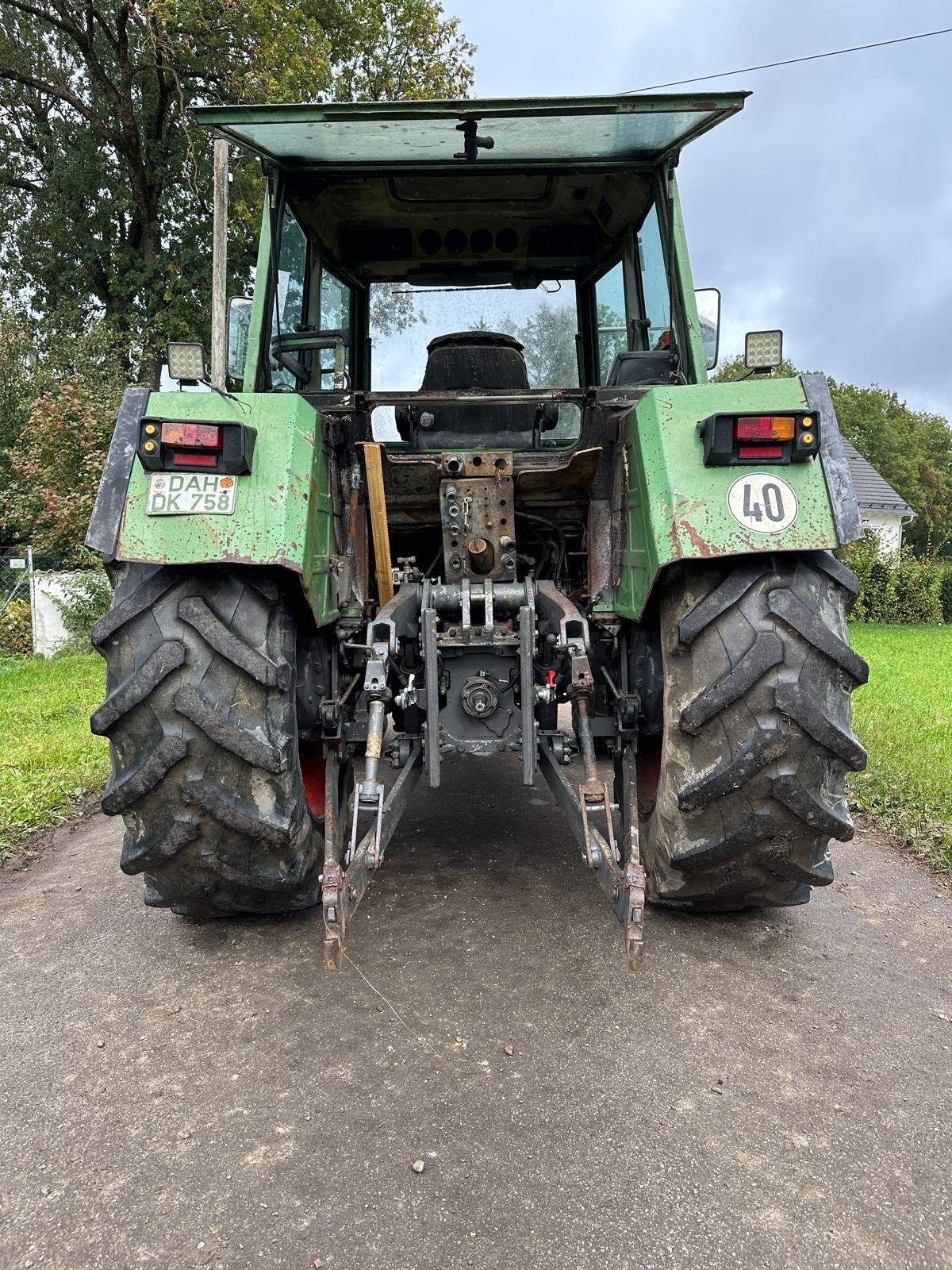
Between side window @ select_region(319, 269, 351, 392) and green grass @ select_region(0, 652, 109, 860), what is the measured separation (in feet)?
9.14

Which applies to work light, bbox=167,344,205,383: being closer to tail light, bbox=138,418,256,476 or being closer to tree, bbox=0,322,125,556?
tail light, bbox=138,418,256,476

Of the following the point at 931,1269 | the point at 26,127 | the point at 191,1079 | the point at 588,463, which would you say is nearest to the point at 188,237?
the point at 26,127

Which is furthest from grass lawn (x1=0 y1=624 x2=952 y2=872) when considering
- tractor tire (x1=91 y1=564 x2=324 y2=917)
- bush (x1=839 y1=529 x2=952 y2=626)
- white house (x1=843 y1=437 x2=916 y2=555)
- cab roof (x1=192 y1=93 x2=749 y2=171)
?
white house (x1=843 y1=437 x2=916 y2=555)

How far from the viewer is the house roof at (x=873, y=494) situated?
30672 mm

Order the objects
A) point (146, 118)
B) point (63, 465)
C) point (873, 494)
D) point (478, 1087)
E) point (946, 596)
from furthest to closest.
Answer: point (873, 494) < point (946, 596) < point (146, 118) < point (63, 465) < point (478, 1087)

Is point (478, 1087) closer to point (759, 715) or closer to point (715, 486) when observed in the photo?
point (759, 715)

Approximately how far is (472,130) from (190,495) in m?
1.78

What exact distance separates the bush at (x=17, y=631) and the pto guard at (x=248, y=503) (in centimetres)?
991

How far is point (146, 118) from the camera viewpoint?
1705cm

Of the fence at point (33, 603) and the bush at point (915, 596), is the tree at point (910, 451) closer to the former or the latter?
the bush at point (915, 596)

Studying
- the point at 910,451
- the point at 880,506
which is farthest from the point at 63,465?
the point at 910,451

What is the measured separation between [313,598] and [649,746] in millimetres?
1498

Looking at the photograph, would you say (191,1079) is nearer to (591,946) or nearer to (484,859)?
(591,946)

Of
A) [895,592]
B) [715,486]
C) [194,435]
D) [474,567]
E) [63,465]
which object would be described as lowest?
[895,592]
